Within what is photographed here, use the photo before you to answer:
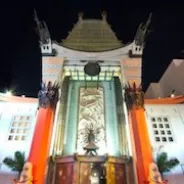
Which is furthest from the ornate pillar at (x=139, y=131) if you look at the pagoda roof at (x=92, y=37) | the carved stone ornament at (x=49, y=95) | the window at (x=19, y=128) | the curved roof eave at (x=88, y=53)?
the window at (x=19, y=128)

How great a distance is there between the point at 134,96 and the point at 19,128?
5.20m

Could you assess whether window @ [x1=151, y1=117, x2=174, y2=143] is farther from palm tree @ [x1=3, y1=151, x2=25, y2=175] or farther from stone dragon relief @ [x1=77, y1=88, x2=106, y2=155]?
palm tree @ [x1=3, y1=151, x2=25, y2=175]

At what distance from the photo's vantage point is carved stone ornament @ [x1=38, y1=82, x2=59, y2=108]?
9750 mm

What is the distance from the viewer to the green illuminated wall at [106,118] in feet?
31.1

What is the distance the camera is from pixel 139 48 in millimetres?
11469

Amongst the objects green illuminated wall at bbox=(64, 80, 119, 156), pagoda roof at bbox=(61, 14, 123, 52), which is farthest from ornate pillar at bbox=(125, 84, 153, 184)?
pagoda roof at bbox=(61, 14, 123, 52)

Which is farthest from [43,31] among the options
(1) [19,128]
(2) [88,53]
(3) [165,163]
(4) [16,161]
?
(3) [165,163]

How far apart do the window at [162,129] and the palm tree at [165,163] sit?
4.01 feet

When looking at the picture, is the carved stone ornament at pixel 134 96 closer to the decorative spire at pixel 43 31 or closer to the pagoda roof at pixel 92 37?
the pagoda roof at pixel 92 37

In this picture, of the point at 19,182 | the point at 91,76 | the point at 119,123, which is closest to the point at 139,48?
the point at 91,76

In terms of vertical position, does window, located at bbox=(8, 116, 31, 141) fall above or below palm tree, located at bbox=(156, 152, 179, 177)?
above

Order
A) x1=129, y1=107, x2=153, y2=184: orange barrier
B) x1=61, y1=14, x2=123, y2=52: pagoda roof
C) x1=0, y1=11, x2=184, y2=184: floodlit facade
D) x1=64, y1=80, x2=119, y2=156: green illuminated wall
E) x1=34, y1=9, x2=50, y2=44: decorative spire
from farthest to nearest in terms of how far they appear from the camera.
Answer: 1. x1=61, y1=14, x2=123, y2=52: pagoda roof
2. x1=34, y1=9, x2=50, y2=44: decorative spire
3. x1=64, y1=80, x2=119, y2=156: green illuminated wall
4. x1=0, y1=11, x2=184, y2=184: floodlit facade
5. x1=129, y1=107, x2=153, y2=184: orange barrier

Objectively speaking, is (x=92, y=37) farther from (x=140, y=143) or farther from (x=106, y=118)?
(x=140, y=143)

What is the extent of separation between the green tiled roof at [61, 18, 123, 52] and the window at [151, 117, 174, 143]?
446 centimetres
